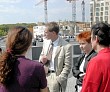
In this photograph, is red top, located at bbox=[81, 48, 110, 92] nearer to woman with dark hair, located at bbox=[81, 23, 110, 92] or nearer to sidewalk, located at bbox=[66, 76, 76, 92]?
woman with dark hair, located at bbox=[81, 23, 110, 92]

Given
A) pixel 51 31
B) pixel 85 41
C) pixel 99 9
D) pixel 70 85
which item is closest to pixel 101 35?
pixel 85 41

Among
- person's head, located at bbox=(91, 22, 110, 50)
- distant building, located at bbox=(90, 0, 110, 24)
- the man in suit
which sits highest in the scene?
distant building, located at bbox=(90, 0, 110, 24)

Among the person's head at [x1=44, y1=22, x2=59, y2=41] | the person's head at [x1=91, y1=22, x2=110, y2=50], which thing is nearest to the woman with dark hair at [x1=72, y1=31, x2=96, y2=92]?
the person's head at [x1=44, y1=22, x2=59, y2=41]

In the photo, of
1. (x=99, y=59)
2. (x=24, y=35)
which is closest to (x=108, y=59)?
(x=99, y=59)

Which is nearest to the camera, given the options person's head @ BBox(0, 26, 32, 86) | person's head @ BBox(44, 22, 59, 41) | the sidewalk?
person's head @ BBox(0, 26, 32, 86)

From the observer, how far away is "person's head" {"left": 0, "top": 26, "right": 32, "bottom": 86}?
2.73m

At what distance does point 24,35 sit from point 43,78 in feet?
1.46

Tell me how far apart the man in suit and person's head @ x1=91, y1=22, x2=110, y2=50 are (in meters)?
1.92

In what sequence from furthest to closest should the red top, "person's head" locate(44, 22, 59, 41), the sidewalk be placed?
the sidewalk, "person's head" locate(44, 22, 59, 41), the red top

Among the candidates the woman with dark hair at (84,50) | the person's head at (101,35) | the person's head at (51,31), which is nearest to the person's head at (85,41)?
the woman with dark hair at (84,50)

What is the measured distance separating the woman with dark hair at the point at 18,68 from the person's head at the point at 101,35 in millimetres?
601

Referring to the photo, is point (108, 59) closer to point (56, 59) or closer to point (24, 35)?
point (24, 35)

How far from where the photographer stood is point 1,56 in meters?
2.78

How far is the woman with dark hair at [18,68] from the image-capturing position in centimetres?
273
